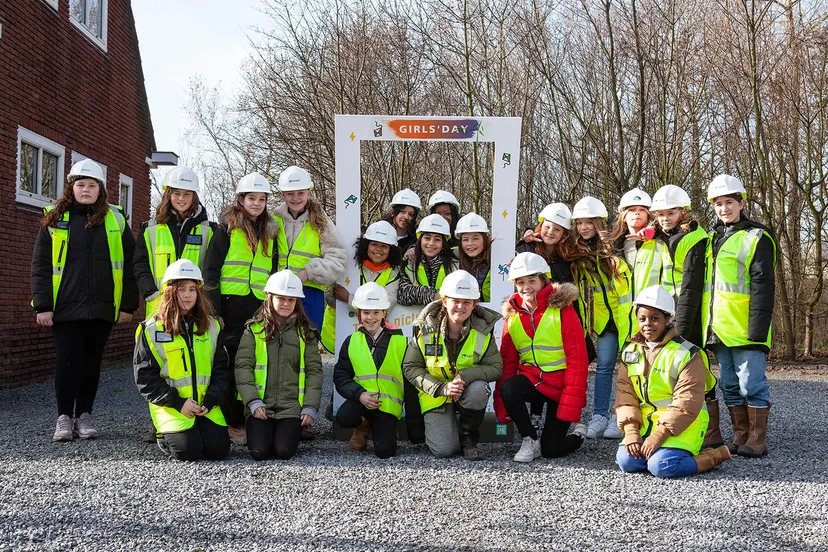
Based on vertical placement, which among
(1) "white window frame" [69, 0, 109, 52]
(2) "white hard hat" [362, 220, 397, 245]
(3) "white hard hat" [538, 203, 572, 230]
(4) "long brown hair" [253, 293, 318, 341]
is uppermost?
(1) "white window frame" [69, 0, 109, 52]

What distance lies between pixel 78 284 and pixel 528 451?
387 centimetres

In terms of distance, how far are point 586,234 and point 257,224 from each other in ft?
9.42

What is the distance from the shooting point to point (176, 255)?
621 centimetres

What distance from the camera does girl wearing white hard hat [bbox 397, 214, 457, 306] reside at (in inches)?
260

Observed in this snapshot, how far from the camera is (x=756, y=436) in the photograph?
6.00m

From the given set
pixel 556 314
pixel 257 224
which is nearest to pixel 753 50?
pixel 556 314

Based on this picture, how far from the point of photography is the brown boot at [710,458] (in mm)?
5305

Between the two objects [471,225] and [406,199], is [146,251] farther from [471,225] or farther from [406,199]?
[471,225]

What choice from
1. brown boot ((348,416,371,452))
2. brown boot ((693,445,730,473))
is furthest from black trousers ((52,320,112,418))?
brown boot ((693,445,730,473))

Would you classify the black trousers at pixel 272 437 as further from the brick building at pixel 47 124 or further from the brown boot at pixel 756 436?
the brick building at pixel 47 124

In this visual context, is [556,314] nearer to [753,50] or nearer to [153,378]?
[153,378]

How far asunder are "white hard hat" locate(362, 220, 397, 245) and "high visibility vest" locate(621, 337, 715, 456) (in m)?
2.33

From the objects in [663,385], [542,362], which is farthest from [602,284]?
[663,385]

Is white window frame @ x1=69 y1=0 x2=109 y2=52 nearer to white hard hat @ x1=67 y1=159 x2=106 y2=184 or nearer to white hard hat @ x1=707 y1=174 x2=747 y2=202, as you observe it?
white hard hat @ x1=67 y1=159 x2=106 y2=184
